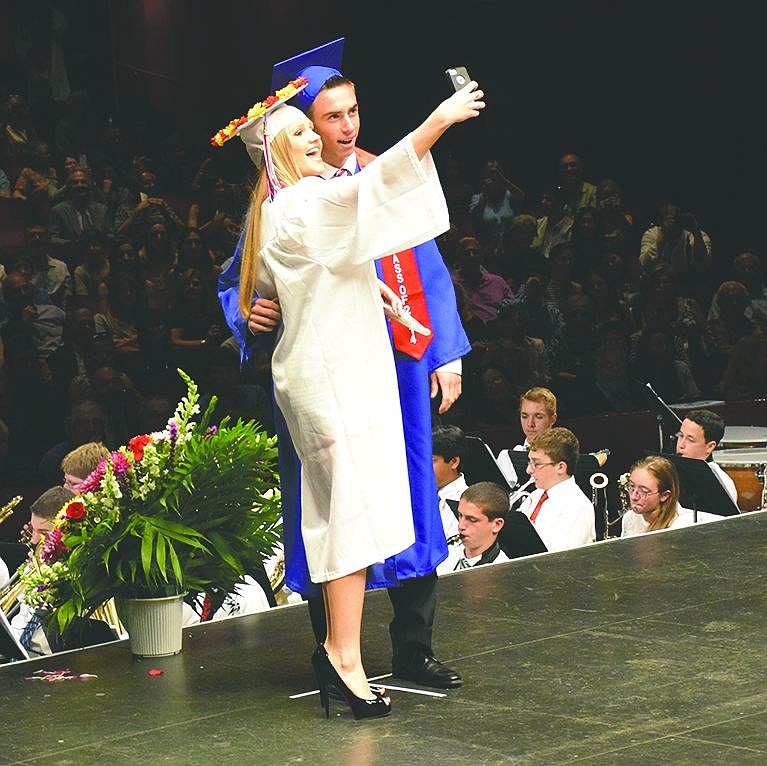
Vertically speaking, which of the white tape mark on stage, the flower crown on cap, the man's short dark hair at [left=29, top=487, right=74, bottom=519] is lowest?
the white tape mark on stage

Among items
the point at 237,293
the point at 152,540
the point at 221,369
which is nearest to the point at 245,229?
the point at 237,293

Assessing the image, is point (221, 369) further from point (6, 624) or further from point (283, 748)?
point (283, 748)

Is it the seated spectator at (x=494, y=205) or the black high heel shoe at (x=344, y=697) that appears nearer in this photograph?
the black high heel shoe at (x=344, y=697)

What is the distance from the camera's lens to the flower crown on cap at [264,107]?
11.1 feet

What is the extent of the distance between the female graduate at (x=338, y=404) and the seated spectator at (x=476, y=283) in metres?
6.72

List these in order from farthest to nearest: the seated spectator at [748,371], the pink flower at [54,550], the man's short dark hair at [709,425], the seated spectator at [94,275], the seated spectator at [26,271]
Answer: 1. the seated spectator at [748,371]
2. the seated spectator at [94,275]
3. the seated spectator at [26,271]
4. the man's short dark hair at [709,425]
5. the pink flower at [54,550]

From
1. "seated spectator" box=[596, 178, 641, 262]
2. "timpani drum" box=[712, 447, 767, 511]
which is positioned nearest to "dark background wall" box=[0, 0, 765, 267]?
"seated spectator" box=[596, 178, 641, 262]

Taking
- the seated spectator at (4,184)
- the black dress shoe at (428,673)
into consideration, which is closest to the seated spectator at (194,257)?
the seated spectator at (4,184)

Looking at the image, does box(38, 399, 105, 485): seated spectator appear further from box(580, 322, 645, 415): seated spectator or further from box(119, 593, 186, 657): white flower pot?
box(119, 593, 186, 657): white flower pot

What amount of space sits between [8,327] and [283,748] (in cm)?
560

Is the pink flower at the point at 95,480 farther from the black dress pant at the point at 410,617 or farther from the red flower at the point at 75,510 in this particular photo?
the black dress pant at the point at 410,617

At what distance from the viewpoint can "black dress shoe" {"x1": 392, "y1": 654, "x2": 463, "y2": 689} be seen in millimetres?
3410

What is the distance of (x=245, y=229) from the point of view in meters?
3.46

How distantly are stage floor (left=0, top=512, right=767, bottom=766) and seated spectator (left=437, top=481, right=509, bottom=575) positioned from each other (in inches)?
32.7
